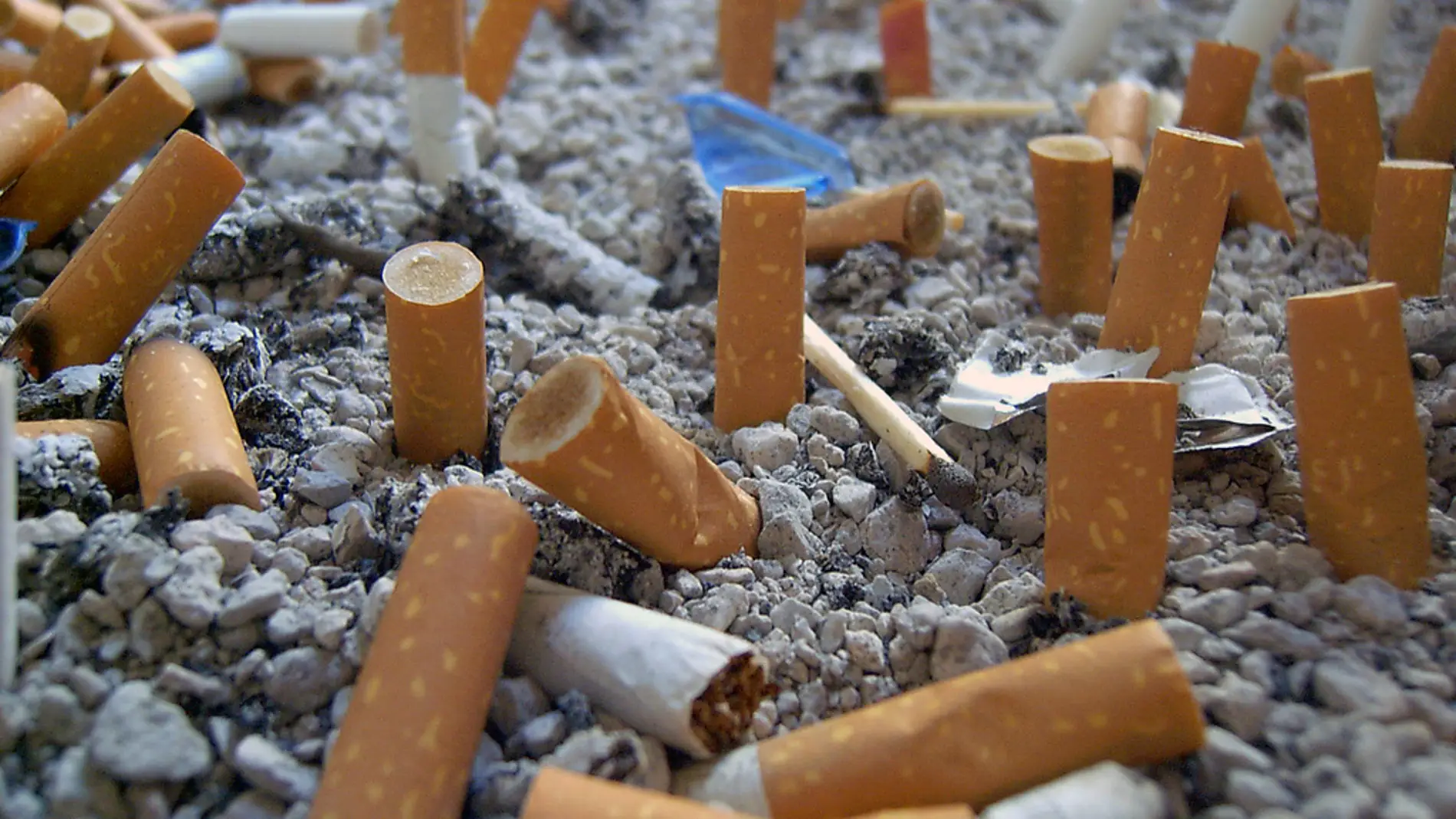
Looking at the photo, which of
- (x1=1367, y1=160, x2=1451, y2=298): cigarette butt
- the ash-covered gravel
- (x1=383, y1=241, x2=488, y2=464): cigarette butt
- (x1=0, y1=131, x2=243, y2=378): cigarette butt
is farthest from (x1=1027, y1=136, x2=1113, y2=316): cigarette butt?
(x1=0, y1=131, x2=243, y2=378): cigarette butt

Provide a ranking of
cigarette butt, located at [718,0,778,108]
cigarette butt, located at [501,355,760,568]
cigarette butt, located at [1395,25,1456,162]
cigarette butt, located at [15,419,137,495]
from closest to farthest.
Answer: cigarette butt, located at [501,355,760,568], cigarette butt, located at [15,419,137,495], cigarette butt, located at [1395,25,1456,162], cigarette butt, located at [718,0,778,108]

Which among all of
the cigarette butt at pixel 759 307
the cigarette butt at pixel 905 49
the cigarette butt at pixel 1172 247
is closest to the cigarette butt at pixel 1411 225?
the cigarette butt at pixel 1172 247

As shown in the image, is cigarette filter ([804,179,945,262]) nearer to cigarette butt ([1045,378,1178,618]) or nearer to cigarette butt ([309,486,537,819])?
cigarette butt ([1045,378,1178,618])

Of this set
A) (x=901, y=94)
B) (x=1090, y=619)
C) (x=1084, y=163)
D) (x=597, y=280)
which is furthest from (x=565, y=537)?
(x=901, y=94)

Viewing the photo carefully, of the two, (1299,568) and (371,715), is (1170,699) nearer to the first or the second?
(1299,568)

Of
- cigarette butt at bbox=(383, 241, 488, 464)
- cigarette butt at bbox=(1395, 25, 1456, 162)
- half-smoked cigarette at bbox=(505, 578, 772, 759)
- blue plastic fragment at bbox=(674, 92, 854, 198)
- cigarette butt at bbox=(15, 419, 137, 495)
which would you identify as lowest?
half-smoked cigarette at bbox=(505, 578, 772, 759)
